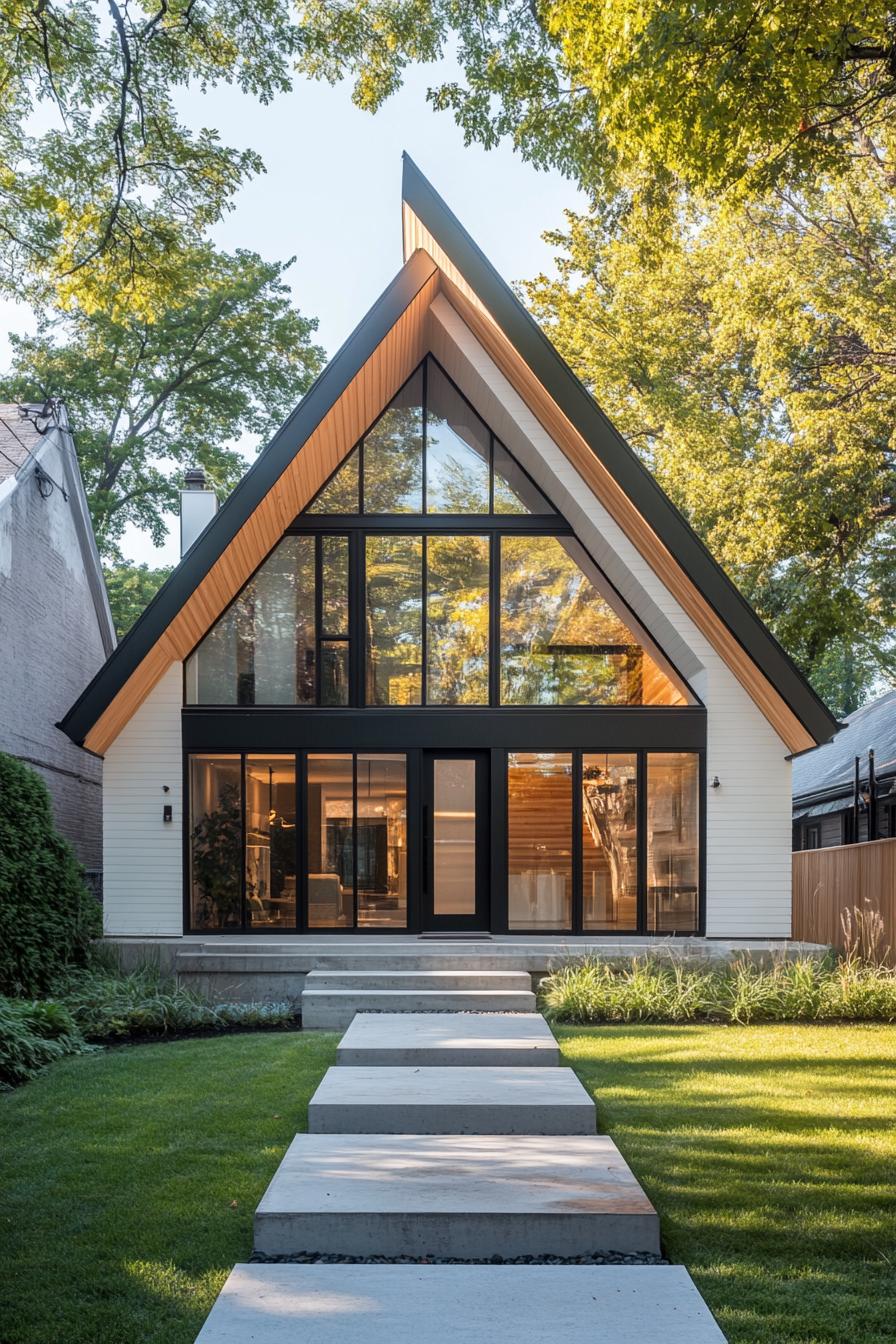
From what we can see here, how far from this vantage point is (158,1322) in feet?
13.1

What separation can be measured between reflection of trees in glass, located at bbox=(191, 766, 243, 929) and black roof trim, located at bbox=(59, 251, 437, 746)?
1.76 meters

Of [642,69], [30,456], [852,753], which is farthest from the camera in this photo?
[852,753]

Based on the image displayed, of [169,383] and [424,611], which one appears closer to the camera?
[424,611]

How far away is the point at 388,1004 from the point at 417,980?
670 mm

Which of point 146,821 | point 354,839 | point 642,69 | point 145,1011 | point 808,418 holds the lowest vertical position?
point 145,1011

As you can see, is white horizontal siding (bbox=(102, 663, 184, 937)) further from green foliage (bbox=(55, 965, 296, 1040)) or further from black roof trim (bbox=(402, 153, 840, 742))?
black roof trim (bbox=(402, 153, 840, 742))

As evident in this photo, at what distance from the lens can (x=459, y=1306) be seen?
159 inches

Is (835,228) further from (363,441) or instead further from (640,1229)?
(640,1229)

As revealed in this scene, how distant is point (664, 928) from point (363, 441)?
6.44 m

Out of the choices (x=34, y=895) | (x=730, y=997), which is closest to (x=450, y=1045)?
(x=730, y=997)

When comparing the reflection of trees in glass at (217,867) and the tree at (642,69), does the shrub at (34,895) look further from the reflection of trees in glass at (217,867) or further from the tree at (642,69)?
the tree at (642,69)

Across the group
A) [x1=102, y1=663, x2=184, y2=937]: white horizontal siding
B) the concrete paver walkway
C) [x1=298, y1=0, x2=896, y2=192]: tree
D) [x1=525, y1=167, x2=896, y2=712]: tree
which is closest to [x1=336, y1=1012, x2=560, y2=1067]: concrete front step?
the concrete paver walkway

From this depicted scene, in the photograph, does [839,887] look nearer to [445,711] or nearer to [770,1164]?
[445,711]

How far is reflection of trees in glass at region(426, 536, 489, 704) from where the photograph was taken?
13.6 m
